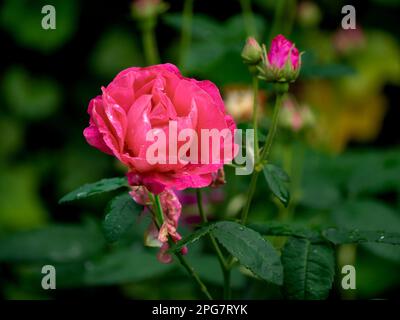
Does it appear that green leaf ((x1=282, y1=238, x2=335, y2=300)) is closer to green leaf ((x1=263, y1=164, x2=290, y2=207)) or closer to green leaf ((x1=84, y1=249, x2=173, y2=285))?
green leaf ((x1=263, y1=164, x2=290, y2=207))

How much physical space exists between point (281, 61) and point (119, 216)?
0.67ft

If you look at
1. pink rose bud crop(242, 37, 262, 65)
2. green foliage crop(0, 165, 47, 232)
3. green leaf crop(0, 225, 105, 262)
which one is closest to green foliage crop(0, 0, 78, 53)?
green foliage crop(0, 165, 47, 232)

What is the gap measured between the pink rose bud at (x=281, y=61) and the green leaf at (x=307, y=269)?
0.15m

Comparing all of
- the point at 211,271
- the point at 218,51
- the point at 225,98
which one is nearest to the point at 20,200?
the point at 225,98

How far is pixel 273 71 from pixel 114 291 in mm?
848

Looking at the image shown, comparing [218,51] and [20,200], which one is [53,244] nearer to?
[218,51]

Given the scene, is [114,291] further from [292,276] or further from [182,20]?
[292,276]

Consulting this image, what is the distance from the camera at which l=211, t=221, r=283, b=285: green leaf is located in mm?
587

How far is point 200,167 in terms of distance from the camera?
60cm

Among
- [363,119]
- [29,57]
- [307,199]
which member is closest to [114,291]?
[307,199]

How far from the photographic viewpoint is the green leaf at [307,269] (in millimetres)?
622

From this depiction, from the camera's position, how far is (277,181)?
0.67 metres

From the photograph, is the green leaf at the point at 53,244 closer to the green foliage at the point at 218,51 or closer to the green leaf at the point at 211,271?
the green leaf at the point at 211,271

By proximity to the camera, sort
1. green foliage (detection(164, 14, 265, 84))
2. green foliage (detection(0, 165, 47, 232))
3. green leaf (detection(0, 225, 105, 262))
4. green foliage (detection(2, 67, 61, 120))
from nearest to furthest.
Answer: green leaf (detection(0, 225, 105, 262)) < green foliage (detection(164, 14, 265, 84)) < green foliage (detection(0, 165, 47, 232)) < green foliage (detection(2, 67, 61, 120))
